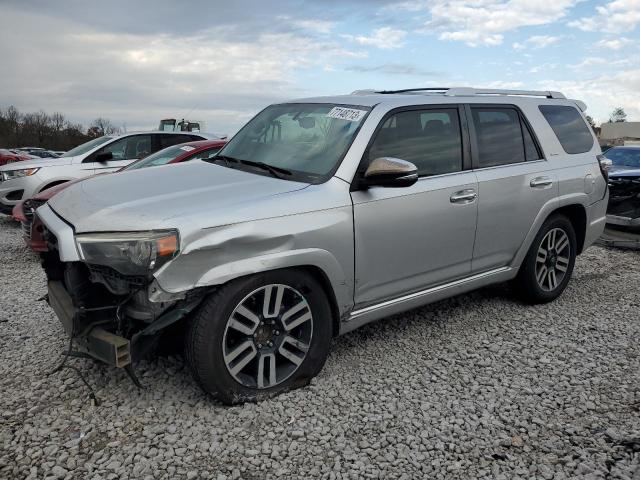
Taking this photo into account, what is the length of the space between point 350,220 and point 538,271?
2330mm

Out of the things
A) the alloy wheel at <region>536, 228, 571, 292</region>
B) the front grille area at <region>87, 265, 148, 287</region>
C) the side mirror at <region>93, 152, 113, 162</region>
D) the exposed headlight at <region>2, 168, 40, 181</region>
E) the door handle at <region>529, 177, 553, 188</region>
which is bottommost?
the alloy wheel at <region>536, 228, 571, 292</region>

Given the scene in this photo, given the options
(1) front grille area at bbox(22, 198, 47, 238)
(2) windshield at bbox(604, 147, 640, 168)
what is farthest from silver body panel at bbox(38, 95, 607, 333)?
(2) windshield at bbox(604, 147, 640, 168)

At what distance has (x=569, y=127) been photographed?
198 inches

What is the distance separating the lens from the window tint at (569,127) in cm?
488

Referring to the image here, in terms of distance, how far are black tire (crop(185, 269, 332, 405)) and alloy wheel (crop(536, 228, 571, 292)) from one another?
2.42 metres

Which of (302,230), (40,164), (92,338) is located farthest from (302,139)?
(40,164)

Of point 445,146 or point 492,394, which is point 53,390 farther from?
point 445,146

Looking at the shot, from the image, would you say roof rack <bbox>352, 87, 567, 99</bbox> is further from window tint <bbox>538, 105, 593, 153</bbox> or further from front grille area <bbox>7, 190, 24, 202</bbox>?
front grille area <bbox>7, 190, 24, 202</bbox>

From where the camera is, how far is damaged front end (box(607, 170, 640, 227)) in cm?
775

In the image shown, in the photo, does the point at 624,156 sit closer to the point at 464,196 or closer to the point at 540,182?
the point at 540,182

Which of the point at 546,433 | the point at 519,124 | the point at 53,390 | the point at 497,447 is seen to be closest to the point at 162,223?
the point at 53,390

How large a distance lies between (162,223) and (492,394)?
2202 mm

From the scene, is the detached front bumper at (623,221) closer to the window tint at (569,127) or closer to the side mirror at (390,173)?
the window tint at (569,127)

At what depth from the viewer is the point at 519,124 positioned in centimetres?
460
